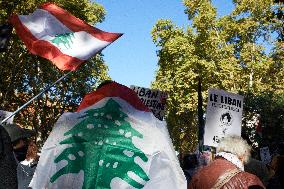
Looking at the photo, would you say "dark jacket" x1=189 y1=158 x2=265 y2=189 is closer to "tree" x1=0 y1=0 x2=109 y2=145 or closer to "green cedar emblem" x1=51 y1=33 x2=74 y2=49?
"green cedar emblem" x1=51 y1=33 x2=74 y2=49

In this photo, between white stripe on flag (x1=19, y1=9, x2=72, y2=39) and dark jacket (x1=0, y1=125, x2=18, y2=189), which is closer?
dark jacket (x1=0, y1=125, x2=18, y2=189)

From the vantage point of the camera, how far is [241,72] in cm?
3812

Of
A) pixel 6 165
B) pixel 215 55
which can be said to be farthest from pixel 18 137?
pixel 215 55

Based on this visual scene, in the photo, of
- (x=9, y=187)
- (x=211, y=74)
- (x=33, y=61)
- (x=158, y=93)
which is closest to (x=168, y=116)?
(x=211, y=74)

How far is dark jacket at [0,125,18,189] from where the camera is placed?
8.77ft

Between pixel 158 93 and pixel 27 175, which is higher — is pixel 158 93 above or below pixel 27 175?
above

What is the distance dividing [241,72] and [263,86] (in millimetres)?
2084

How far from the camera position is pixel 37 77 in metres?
30.1

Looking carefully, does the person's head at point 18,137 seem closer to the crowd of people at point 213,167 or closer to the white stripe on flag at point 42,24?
the crowd of people at point 213,167

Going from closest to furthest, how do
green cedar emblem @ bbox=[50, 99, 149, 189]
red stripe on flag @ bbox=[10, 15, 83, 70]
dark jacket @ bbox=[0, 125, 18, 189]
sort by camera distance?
green cedar emblem @ bbox=[50, 99, 149, 189]
dark jacket @ bbox=[0, 125, 18, 189]
red stripe on flag @ bbox=[10, 15, 83, 70]

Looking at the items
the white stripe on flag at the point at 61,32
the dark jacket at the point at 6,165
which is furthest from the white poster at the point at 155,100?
the dark jacket at the point at 6,165

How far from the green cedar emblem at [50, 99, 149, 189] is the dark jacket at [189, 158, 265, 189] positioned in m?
1.18

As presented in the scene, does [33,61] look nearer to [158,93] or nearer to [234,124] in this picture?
[158,93]

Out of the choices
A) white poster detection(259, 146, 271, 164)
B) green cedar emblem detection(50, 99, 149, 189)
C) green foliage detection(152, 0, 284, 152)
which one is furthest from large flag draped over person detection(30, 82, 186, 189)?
green foliage detection(152, 0, 284, 152)
